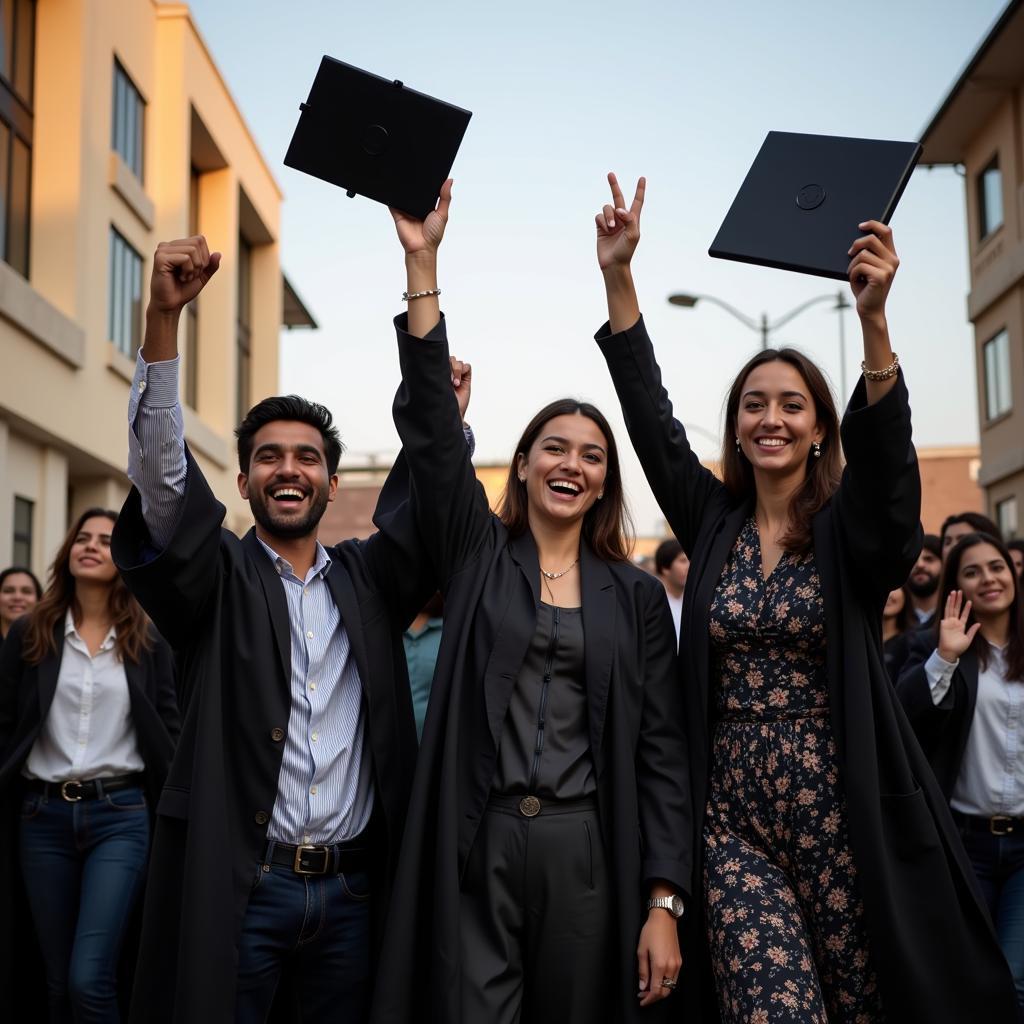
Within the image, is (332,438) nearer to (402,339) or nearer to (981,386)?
(402,339)

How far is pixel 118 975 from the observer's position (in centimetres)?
545

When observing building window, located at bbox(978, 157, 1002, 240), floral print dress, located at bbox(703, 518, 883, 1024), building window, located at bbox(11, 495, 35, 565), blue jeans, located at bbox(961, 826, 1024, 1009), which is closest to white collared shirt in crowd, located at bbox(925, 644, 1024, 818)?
blue jeans, located at bbox(961, 826, 1024, 1009)

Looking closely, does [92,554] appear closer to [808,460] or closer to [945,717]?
[808,460]

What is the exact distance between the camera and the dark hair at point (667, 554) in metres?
9.38

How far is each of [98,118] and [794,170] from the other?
15690 mm

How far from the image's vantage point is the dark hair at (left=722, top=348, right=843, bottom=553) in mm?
3965

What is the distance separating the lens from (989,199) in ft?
76.5

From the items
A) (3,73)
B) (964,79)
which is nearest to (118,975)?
(3,73)

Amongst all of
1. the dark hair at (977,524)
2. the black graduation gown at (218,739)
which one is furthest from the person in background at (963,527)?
the black graduation gown at (218,739)

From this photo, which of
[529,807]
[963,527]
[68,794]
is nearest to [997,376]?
[963,527]

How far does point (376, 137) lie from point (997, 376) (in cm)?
2132

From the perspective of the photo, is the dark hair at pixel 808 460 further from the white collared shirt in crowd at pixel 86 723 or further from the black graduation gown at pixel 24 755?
the white collared shirt in crowd at pixel 86 723

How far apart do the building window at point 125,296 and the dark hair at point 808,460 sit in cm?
1564

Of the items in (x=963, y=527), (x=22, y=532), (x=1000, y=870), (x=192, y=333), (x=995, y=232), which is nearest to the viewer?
(x=1000, y=870)
